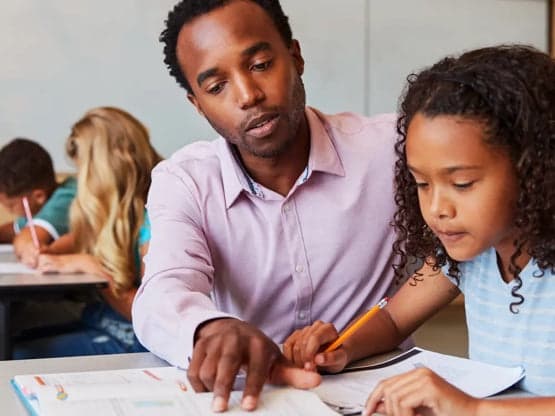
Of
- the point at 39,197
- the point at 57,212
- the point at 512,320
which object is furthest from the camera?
the point at 39,197

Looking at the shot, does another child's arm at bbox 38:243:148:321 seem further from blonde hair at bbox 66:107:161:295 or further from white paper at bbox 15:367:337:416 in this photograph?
white paper at bbox 15:367:337:416

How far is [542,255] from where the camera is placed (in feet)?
3.84

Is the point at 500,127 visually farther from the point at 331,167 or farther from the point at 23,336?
the point at 23,336

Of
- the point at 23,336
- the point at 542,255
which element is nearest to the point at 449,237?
the point at 542,255

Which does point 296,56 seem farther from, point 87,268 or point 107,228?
point 87,268

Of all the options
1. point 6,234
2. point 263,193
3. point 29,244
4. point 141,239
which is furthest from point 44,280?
point 263,193

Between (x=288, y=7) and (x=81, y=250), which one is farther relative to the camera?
(x=288, y=7)

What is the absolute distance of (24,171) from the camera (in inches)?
149

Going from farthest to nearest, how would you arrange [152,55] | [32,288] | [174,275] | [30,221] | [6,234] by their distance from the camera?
[152,55]
[6,234]
[30,221]
[32,288]
[174,275]

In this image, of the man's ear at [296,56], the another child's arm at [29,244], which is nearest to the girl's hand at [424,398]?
the man's ear at [296,56]

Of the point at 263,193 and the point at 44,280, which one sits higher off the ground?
the point at 263,193

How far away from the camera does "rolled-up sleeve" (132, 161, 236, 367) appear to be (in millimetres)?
1272

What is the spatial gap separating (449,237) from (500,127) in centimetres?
16

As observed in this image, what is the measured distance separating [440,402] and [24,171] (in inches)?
121
